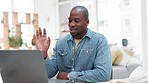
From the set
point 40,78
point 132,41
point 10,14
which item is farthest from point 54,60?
point 10,14

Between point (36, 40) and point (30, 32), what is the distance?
5.08 meters

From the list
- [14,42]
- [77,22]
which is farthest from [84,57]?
[14,42]

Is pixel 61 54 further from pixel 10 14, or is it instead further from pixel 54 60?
pixel 10 14

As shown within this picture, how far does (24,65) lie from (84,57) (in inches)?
26.8

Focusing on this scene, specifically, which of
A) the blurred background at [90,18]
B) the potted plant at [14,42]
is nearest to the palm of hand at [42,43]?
the blurred background at [90,18]

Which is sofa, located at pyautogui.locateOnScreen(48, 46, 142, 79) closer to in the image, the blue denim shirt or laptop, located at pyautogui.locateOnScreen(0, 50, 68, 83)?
the blue denim shirt

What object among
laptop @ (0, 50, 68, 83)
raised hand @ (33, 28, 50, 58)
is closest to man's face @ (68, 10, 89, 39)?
raised hand @ (33, 28, 50, 58)

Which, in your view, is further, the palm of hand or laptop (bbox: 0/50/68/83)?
the palm of hand

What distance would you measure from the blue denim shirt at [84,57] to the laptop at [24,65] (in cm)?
53

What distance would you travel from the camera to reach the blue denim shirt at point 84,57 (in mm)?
1679

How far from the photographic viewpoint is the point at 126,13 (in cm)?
507

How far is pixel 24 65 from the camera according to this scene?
1207 mm

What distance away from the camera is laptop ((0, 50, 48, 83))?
1200 millimetres

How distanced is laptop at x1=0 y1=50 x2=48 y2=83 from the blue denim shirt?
1.74ft
